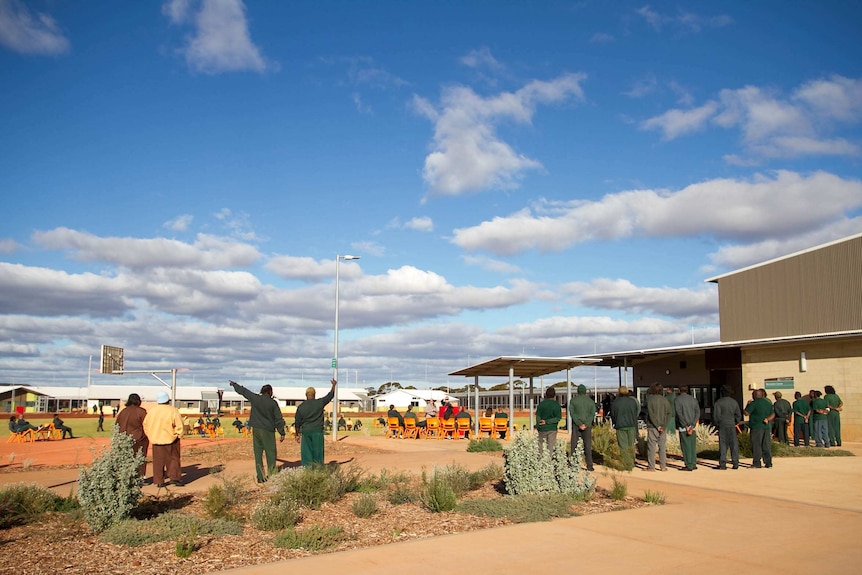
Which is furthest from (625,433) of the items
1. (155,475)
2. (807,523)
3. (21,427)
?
(21,427)

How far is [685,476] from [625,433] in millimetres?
1314

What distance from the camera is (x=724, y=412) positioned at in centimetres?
1377

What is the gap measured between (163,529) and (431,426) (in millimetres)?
17734

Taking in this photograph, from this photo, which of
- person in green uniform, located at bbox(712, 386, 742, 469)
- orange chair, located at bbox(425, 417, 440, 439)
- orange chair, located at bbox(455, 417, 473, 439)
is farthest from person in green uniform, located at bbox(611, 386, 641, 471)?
orange chair, located at bbox(425, 417, 440, 439)

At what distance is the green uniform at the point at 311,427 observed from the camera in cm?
1200

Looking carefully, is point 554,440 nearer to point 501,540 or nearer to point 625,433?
point 625,433

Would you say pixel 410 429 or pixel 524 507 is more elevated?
pixel 524 507

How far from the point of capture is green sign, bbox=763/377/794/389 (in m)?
23.8

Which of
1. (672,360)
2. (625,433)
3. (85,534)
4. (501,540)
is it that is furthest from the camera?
(672,360)

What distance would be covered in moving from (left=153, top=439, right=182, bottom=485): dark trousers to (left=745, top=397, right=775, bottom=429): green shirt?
10.2m

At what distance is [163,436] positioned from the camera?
11.3 m

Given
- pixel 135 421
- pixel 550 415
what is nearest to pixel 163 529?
pixel 135 421

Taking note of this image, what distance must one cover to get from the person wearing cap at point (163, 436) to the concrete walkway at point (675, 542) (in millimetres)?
5343

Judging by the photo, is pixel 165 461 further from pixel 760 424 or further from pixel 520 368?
pixel 520 368
